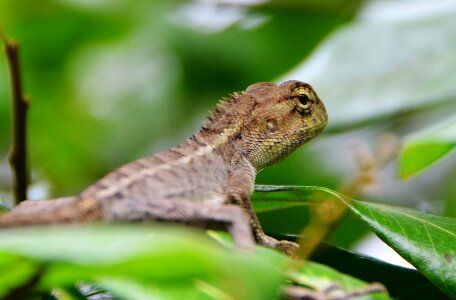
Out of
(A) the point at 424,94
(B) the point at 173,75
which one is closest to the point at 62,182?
(B) the point at 173,75

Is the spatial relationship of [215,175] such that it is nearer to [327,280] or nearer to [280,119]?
[280,119]

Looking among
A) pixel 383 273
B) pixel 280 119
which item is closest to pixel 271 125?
pixel 280 119

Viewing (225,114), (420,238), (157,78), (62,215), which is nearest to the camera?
(62,215)

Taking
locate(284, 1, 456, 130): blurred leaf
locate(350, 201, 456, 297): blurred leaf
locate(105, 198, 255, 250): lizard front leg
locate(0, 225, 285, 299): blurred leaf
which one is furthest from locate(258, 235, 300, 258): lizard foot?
locate(284, 1, 456, 130): blurred leaf

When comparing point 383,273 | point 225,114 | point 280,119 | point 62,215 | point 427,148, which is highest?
point 280,119

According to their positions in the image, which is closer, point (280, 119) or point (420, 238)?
point (420, 238)

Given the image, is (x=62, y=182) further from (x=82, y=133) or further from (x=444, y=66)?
(x=444, y=66)

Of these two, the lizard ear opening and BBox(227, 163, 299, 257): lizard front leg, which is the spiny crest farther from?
BBox(227, 163, 299, 257): lizard front leg

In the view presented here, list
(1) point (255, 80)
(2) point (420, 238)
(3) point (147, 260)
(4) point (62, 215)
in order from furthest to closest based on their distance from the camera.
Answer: (1) point (255, 80) → (2) point (420, 238) → (4) point (62, 215) → (3) point (147, 260)
